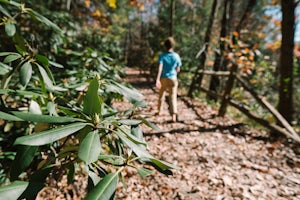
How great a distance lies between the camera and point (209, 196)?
2740 millimetres

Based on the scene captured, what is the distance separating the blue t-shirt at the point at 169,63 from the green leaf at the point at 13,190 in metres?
4.43

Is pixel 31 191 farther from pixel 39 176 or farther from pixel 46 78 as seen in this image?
pixel 46 78

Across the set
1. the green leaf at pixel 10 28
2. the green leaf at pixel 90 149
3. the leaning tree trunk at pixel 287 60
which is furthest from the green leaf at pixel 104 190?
the leaning tree trunk at pixel 287 60

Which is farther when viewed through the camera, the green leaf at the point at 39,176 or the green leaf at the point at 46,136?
the green leaf at the point at 39,176

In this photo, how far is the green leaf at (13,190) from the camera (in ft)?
2.90

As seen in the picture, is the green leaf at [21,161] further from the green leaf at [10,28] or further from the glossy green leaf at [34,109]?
the green leaf at [10,28]

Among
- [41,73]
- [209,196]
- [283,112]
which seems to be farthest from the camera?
[283,112]

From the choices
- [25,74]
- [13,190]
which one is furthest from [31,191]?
[25,74]

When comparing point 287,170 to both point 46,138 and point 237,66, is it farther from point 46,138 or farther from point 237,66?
point 46,138

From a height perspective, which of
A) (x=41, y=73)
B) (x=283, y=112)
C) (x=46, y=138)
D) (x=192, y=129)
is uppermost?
(x=41, y=73)

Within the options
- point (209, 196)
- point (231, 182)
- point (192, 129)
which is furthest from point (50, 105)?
point (192, 129)

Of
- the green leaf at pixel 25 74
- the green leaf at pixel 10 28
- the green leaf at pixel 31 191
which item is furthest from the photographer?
the green leaf at pixel 10 28

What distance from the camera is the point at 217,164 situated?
358cm

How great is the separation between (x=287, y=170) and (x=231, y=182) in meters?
1.11
